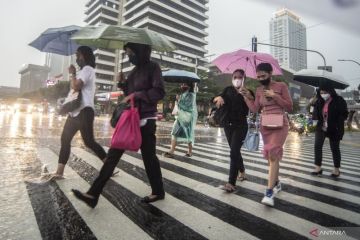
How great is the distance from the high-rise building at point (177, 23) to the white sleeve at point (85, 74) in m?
75.3

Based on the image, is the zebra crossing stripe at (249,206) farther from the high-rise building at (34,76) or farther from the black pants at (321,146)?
the high-rise building at (34,76)

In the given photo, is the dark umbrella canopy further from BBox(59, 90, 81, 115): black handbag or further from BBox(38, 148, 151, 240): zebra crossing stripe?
BBox(38, 148, 151, 240): zebra crossing stripe

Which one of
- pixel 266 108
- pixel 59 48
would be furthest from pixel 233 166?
pixel 59 48

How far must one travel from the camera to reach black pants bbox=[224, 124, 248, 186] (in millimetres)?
4094

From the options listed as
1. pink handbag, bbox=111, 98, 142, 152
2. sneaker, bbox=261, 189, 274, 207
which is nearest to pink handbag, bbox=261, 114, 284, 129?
sneaker, bbox=261, 189, 274, 207

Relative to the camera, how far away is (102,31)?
3438mm

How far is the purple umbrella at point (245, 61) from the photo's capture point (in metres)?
4.63

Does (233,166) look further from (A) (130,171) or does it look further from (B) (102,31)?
(B) (102,31)

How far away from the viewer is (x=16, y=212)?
2.96 metres

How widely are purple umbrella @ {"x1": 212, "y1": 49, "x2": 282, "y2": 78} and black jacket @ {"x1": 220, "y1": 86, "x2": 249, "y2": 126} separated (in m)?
0.70

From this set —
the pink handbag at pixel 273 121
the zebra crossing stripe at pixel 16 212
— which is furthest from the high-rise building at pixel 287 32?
the zebra crossing stripe at pixel 16 212

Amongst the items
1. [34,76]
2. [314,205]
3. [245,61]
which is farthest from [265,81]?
[34,76]

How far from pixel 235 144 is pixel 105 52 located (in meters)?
91.1

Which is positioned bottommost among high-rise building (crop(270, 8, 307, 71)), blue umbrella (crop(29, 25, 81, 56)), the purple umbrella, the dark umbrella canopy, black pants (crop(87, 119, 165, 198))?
black pants (crop(87, 119, 165, 198))
